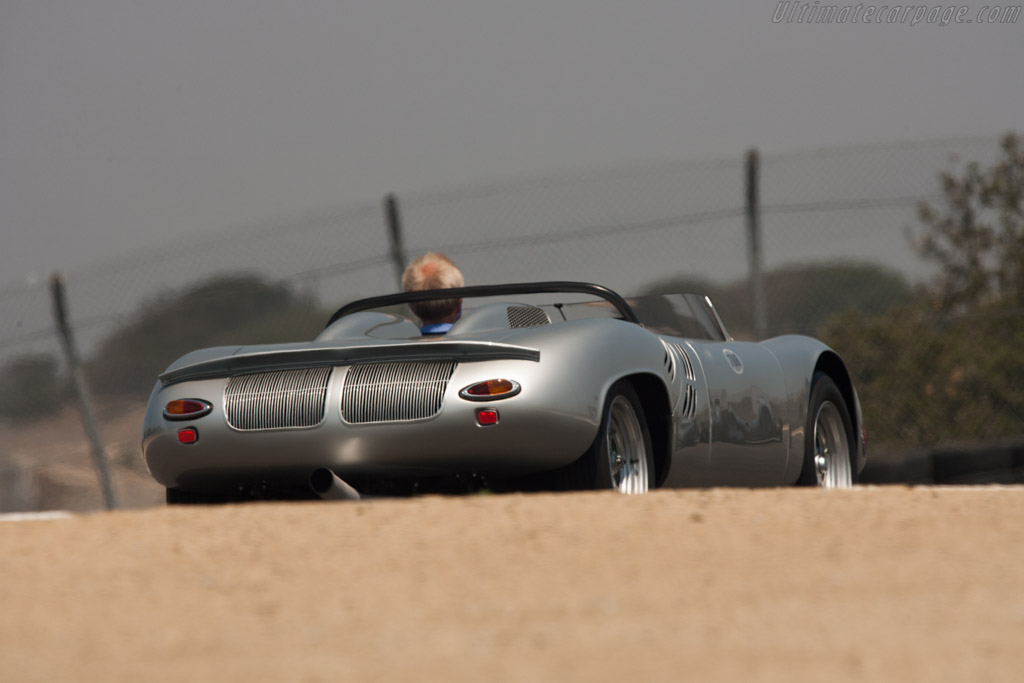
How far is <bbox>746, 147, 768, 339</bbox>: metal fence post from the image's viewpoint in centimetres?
967

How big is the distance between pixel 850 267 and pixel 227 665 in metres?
8.43

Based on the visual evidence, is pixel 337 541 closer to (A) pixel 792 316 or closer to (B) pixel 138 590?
(B) pixel 138 590

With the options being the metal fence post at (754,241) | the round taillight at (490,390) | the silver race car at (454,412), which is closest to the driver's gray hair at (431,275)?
the silver race car at (454,412)

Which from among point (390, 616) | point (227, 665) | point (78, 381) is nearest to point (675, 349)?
point (390, 616)

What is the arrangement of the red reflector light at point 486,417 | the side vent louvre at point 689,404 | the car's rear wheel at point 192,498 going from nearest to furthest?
the red reflector light at point 486,417
the side vent louvre at point 689,404
the car's rear wheel at point 192,498

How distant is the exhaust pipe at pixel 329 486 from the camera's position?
16.0ft

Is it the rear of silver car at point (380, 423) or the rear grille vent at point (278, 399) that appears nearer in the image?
the rear of silver car at point (380, 423)

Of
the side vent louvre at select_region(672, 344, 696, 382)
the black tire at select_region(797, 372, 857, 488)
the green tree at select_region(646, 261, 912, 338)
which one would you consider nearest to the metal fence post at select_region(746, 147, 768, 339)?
the green tree at select_region(646, 261, 912, 338)

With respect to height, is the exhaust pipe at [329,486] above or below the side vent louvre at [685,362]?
below

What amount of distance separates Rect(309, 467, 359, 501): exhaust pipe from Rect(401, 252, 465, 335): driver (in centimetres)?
117

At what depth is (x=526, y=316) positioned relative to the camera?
552cm

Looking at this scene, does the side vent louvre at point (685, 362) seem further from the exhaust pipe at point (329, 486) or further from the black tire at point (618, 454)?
the exhaust pipe at point (329, 486)

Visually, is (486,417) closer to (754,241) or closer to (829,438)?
(829,438)

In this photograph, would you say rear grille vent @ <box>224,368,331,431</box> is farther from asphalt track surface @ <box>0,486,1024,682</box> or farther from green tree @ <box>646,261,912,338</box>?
green tree @ <box>646,261,912,338</box>
